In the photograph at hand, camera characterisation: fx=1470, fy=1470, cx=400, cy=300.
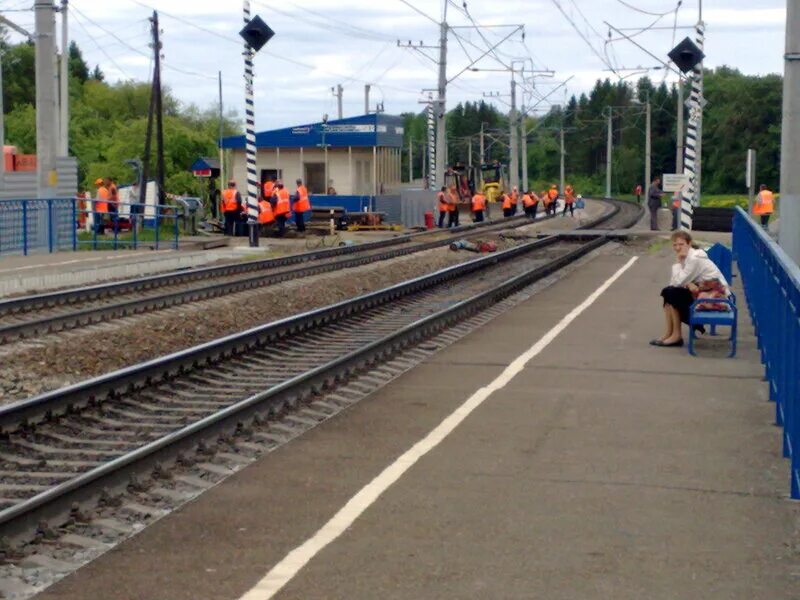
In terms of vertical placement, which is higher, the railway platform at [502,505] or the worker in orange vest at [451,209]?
the worker in orange vest at [451,209]

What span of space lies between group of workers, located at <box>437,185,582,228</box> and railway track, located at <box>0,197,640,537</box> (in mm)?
29840

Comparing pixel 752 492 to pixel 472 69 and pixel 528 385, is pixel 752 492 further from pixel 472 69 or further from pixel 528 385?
pixel 472 69

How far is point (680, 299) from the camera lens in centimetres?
1448

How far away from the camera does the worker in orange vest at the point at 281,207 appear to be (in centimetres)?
3941

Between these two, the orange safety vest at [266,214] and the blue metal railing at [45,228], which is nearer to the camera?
the blue metal railing at [45,228]

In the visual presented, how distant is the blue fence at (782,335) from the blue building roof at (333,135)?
121ft

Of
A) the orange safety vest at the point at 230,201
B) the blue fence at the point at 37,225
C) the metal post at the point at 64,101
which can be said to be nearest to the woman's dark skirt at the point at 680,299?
the blue fence at the point at 37,225

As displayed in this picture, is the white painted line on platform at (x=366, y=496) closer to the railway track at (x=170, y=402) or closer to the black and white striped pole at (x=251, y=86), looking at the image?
the railway track at (x=170, y=402)

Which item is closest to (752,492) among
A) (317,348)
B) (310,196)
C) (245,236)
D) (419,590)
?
(419,590)

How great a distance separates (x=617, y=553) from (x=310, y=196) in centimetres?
4474

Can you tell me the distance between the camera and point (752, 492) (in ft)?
26.5

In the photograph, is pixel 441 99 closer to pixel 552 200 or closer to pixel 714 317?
pixel 552 200

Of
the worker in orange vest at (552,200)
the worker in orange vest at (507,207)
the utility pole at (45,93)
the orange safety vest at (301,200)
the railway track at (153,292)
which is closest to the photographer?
the railway track at (153,292)

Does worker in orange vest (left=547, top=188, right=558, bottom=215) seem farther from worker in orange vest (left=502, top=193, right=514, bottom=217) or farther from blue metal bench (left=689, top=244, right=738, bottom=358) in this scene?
blue metal bench (left=689, top=244, right=738, bottom=358)
